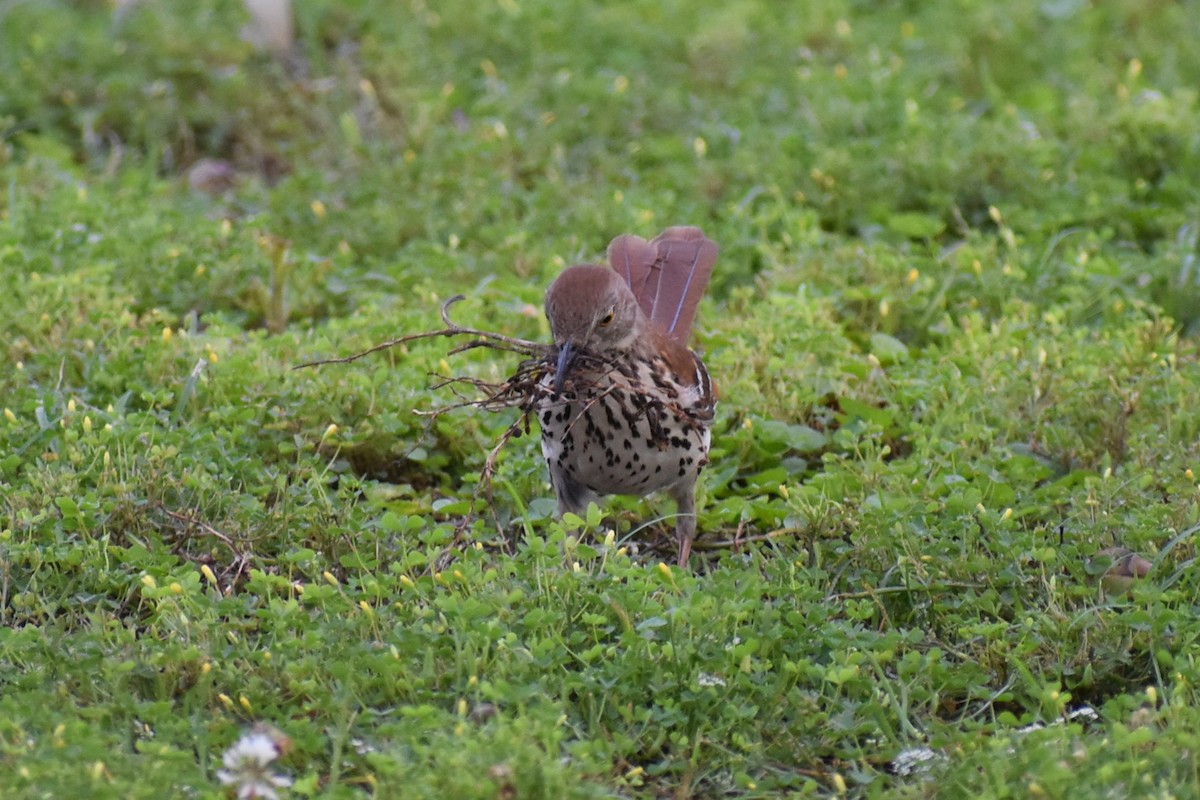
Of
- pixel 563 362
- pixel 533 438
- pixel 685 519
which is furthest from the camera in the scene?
pixel 533 438

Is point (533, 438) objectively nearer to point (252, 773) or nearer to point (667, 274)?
point (667, 274)

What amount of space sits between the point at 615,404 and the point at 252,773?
5.40 ft

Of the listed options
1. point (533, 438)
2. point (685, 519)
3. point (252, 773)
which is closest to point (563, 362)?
point (685, 519)

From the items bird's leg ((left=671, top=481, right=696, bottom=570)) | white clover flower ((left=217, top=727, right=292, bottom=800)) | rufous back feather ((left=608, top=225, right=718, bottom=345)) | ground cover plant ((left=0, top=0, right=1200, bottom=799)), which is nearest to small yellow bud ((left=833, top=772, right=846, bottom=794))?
ground cover plant ((left=0, top=0, right=1200, bottom=799))

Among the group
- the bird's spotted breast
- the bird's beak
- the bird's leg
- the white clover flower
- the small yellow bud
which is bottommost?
the bird's leg

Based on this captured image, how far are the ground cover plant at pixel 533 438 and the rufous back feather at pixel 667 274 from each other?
34cm

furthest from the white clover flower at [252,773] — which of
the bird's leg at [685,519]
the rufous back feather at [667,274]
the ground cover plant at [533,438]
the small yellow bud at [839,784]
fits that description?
the rufous back feather at [667,274]

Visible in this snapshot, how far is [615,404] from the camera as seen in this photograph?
15.2 ft

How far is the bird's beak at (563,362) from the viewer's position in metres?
4.44

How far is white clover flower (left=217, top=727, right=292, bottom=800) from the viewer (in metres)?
3.36

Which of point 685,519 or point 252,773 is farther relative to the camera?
point 685,519

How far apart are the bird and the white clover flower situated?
1412 mm

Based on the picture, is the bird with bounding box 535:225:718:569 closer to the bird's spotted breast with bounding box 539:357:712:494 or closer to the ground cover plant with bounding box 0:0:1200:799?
the bird's spotted breast with bounding box 539:357:712:494

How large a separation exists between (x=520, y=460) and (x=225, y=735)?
1818 millimetres
